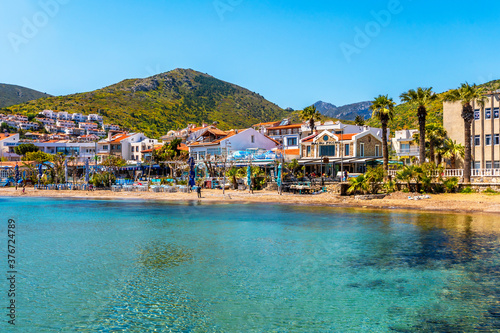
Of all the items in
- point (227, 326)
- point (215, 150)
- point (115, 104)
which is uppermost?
point (115, 104)

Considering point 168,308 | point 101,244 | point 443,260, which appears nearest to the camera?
point 168,308

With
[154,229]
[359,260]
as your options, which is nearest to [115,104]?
[154,229]

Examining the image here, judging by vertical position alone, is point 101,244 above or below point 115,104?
below

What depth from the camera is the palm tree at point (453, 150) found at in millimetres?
43375

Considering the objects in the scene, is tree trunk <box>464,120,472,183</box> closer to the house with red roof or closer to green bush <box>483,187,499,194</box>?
green bush <box>483,187,499,194</box>

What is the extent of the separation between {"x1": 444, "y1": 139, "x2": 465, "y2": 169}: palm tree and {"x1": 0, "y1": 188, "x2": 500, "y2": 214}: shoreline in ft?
26.3

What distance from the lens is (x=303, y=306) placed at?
1230 centimetres

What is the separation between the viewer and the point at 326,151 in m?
57.2

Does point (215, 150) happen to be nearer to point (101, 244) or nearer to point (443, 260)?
point (101, 244)

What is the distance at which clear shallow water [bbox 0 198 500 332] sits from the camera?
36.5 feet

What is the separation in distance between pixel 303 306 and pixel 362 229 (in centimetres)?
1482

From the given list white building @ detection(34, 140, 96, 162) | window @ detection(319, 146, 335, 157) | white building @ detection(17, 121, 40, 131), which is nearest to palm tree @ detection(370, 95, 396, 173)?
window @ detection(319, 146, 335, 157)

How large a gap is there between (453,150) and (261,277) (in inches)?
1406

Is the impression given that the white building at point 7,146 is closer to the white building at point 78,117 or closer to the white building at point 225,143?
the white building at point 225,143
